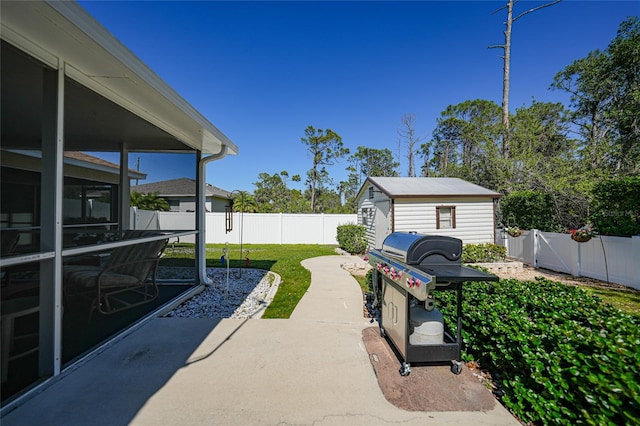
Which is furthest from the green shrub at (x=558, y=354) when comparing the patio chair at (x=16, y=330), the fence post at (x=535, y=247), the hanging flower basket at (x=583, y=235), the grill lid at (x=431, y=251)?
the fence post at (x=535, y=247)

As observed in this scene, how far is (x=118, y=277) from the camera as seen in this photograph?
12.8ft

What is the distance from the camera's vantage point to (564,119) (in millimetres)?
16156

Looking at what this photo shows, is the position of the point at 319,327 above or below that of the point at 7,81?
below

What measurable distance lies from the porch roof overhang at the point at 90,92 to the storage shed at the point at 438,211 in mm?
6220

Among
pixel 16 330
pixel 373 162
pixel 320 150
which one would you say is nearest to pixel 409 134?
pixel 373 162

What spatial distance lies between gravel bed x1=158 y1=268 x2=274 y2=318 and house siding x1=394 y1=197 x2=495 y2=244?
567cm

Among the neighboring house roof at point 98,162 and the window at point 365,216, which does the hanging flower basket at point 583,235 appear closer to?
the window at point 365,216

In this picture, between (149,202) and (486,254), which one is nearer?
(149,202)

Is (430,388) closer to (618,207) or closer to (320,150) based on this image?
(618,207)

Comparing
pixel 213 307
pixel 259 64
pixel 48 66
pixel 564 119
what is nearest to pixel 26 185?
pixel 48 66

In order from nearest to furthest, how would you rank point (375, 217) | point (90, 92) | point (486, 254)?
point (90, 92)
point (486, 254)
point (375, 217)

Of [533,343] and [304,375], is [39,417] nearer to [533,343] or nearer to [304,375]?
[304,375]

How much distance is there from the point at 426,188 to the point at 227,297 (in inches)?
325

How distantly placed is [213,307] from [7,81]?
3.60m
